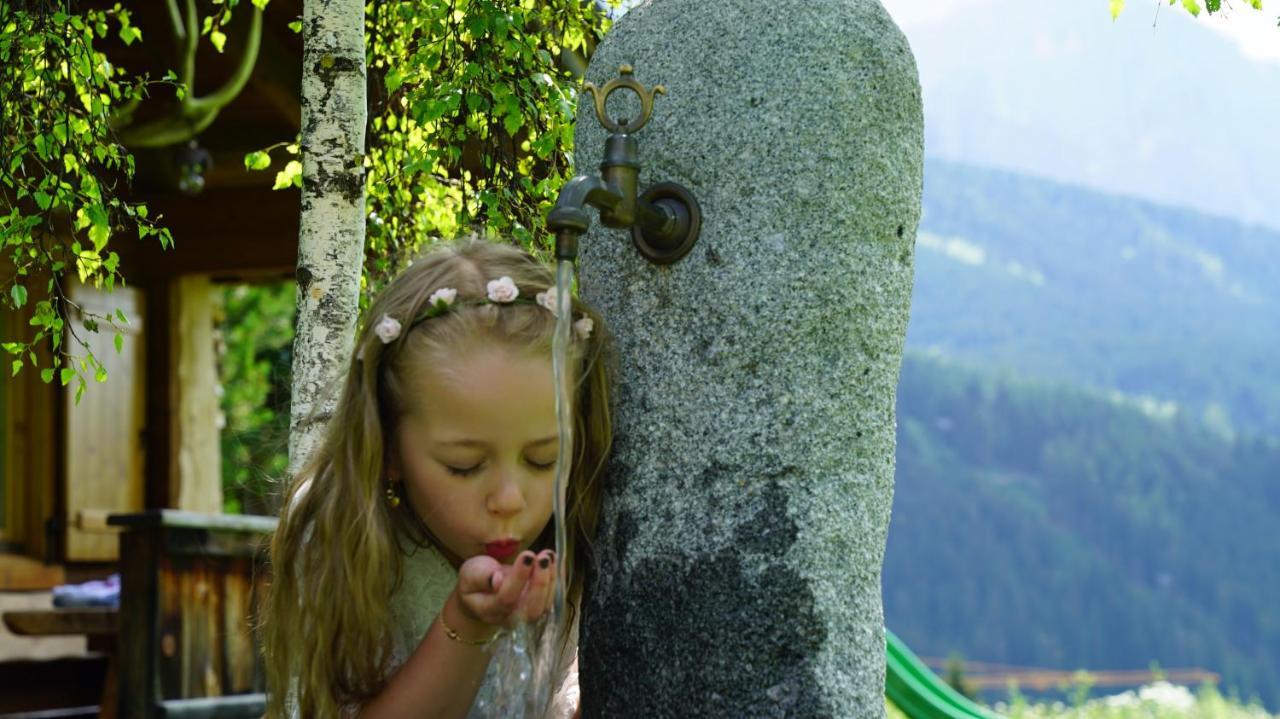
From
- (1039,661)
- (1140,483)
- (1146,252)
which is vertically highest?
(1146,252)

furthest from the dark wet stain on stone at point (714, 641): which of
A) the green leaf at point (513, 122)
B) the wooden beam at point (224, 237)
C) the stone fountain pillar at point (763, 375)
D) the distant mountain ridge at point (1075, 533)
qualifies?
the distant mountain ridge at point (1075, 533)

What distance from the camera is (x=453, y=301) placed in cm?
178

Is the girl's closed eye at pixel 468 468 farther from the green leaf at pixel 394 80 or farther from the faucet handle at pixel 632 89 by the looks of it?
the green leaf at pixel 394 80

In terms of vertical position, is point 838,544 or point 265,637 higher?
point 838,544

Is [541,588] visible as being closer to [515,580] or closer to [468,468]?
[515,580]

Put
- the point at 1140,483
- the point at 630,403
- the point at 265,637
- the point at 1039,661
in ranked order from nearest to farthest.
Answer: the point at 630,403 → the point at 265,637 → the point at 1039,661 → the point at 1140,483

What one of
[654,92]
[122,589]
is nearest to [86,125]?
[654,92]

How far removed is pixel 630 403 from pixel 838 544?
0.31 meters

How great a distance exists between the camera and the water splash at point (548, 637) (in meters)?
1.58

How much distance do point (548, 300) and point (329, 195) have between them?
98 centimetres

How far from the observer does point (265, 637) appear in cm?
189

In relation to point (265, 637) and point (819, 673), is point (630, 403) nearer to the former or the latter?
point (819, 673)

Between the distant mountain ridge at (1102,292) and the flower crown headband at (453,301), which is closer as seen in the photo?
the flower crown headband at (453,301)

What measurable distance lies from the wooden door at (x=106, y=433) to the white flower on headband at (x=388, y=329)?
229 inches
